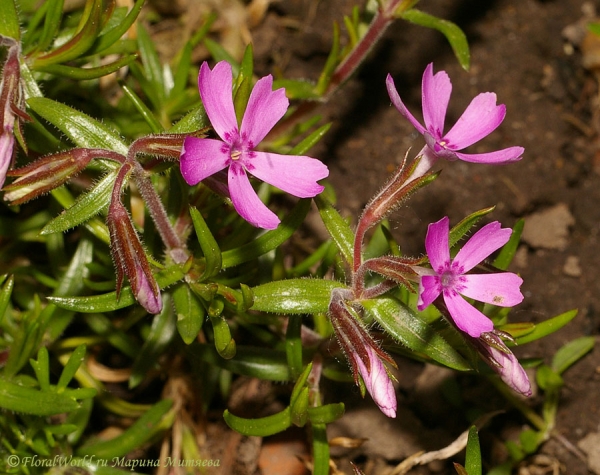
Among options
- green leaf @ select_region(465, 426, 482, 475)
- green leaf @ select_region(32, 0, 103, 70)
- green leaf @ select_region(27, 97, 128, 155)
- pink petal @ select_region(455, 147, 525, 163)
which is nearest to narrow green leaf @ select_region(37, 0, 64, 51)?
green leaf @ select_region(32, 0, 103, 70)

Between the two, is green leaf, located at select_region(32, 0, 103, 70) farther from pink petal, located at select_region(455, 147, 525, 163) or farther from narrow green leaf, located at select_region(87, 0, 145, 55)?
pink petal, located at select_region(455, 147, 525, 163)

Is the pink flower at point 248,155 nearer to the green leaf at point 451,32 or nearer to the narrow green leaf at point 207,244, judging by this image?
the narrow green leaf at point 207,244

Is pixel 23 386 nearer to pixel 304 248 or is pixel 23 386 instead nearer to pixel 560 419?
pixel 304 248

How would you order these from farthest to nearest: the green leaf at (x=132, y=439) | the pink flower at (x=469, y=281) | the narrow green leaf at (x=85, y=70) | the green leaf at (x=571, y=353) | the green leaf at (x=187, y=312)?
the green leaf at (x=571, y=353), the green leaf at (x=132, y=439), the narrow green leaf at (x=85, y=70), the green leaf at (x=187, y=312), the pink flower at (x=469, y=281)

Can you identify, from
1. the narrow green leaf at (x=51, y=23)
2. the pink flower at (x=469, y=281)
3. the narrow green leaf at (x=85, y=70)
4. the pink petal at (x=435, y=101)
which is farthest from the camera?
the narrow green leaf at (x=51, y=23)

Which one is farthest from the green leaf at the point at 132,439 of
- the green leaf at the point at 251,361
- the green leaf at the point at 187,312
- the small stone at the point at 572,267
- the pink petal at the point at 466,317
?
the small stone at the point at 572,267

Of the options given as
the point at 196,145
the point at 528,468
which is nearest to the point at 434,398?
the point at 528,468

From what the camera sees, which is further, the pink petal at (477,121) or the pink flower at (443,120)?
the pink petal at (477,121)
